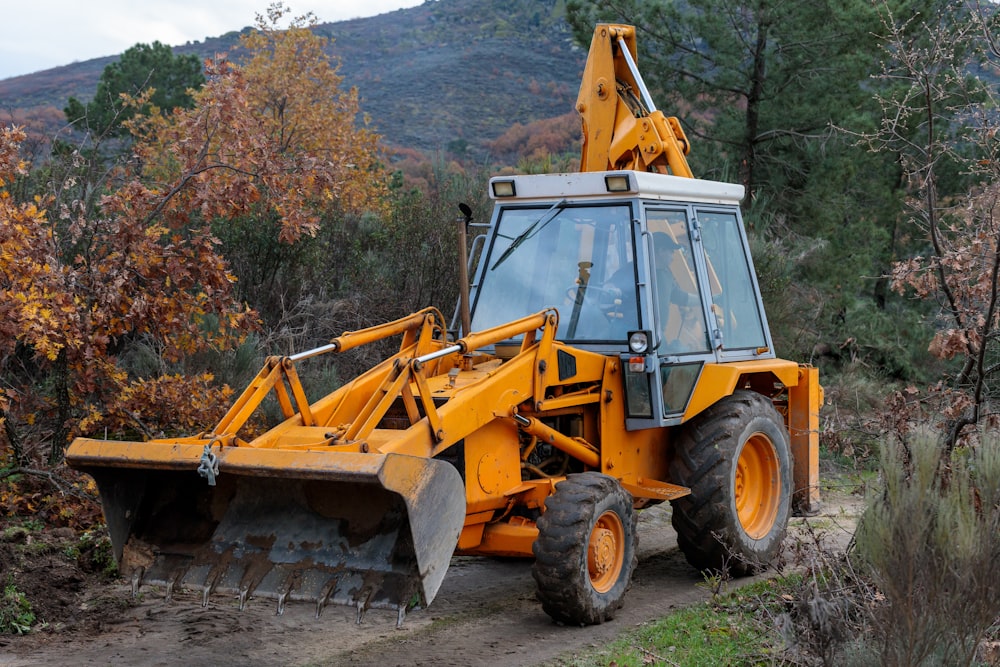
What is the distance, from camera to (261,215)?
11.8m

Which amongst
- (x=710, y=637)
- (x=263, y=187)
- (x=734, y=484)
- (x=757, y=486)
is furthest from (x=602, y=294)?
(x=263, y=187)

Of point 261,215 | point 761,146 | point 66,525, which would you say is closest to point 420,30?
point 761,146

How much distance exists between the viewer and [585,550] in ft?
19.9

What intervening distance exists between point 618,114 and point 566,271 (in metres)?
1.63

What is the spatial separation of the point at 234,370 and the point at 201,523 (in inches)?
196

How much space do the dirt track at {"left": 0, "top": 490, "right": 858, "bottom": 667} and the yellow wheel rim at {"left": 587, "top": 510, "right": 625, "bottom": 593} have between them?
0.26 meters

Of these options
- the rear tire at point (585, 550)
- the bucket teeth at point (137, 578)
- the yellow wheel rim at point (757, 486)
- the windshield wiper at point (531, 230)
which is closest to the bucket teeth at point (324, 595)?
the bucket teeth at point (137, 578)

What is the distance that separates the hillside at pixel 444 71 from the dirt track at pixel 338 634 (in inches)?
1542

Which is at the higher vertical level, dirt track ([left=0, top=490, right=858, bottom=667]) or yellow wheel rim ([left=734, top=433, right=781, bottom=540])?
yellow wheel rim ([left=734, top=433, right=781, bottom=540])

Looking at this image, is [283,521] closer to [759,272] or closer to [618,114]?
[618,114]

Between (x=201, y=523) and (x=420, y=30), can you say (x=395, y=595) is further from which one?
(x=420, y=30)

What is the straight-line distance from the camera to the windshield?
7066mm

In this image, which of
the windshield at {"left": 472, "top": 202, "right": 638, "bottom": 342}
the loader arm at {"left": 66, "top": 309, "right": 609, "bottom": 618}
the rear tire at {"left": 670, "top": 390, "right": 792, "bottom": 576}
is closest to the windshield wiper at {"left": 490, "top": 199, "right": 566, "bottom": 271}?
the windshield at {"left": 472, "top": 202, "right": 638, "bottom": 342}

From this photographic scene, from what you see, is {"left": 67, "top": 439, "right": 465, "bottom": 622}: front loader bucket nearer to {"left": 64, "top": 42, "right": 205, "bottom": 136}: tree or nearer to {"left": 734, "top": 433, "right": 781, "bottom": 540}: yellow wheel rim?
{"left": 734, "top": 433, "right": 781, "bottom": 540}: yellow wheel rim
